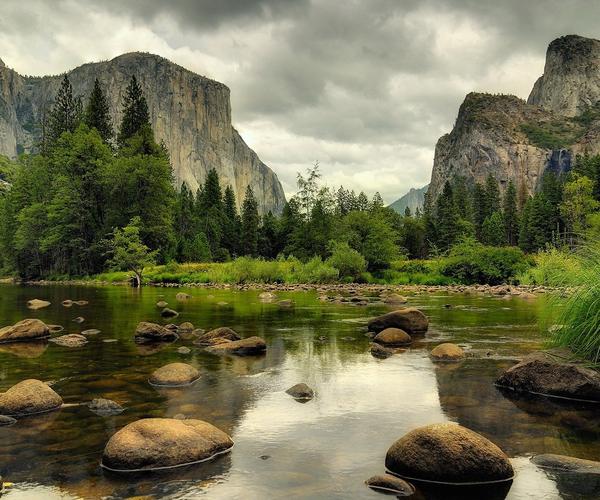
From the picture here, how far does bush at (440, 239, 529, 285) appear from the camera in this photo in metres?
51.8

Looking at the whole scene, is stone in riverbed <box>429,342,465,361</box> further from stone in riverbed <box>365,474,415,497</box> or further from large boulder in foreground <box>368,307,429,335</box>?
stone in riverbed <box>365,474,415,497</box>

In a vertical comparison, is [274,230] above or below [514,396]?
above

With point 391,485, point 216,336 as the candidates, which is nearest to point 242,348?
point 216,336

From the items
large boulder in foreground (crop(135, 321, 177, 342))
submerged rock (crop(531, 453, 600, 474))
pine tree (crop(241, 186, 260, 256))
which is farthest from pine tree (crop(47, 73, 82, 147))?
submerged rock (crop(531, 453, 600, 474))

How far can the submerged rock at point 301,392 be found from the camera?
10281 mm

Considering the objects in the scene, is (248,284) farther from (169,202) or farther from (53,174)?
(53,174)

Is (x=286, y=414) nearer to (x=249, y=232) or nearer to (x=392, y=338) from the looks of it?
(x=392, y=338)

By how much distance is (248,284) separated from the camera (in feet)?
172

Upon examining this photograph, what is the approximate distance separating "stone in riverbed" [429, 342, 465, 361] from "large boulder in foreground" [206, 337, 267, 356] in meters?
4.93

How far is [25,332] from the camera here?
17203mm

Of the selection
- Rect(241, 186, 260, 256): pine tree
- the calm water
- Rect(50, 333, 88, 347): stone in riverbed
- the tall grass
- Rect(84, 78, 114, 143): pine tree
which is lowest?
the calm water

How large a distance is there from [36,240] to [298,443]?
73151mm

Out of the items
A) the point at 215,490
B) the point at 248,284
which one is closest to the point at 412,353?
the point at 215,490

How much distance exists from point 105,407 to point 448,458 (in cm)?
593
